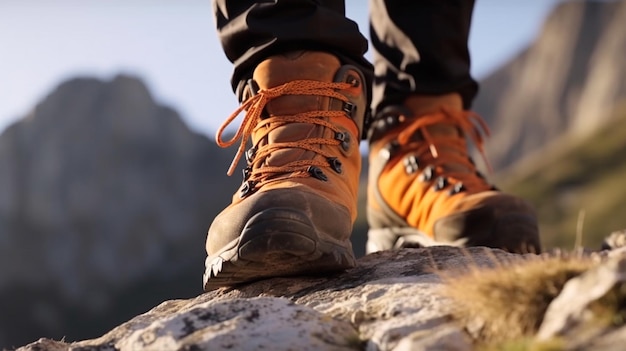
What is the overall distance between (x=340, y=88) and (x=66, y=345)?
6.14ft

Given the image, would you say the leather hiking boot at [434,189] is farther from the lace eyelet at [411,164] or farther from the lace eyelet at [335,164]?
the lace eyelet at [335,164]

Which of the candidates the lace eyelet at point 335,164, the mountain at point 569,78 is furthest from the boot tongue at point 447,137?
the mountain at point 569,78

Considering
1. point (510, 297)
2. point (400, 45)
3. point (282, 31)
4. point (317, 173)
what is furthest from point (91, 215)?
point (510, 297)

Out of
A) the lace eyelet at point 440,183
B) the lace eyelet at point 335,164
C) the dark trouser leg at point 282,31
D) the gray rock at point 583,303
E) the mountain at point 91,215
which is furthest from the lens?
the mountain at point 91,215

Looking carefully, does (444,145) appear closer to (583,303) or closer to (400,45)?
(400,45)

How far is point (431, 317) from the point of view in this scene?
266 centimetres

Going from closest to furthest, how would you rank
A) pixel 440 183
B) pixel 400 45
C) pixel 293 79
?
pixel 293 79
pixel 440 183
pixel 400 45

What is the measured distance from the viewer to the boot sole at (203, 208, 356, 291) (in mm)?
3318

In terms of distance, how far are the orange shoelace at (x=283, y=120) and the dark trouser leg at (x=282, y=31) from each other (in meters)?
0.23

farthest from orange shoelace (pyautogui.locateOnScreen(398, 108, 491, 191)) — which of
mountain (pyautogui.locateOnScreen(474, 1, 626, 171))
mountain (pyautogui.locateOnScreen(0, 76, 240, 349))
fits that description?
mountain (pyautogui.locateOnScreen(474, 1, 626, 171))

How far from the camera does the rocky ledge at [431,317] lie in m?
2.19

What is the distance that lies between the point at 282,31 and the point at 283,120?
0.48 meters

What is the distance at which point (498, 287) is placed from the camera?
245 cm

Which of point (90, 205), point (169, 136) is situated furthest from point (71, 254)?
point (169, 136)
